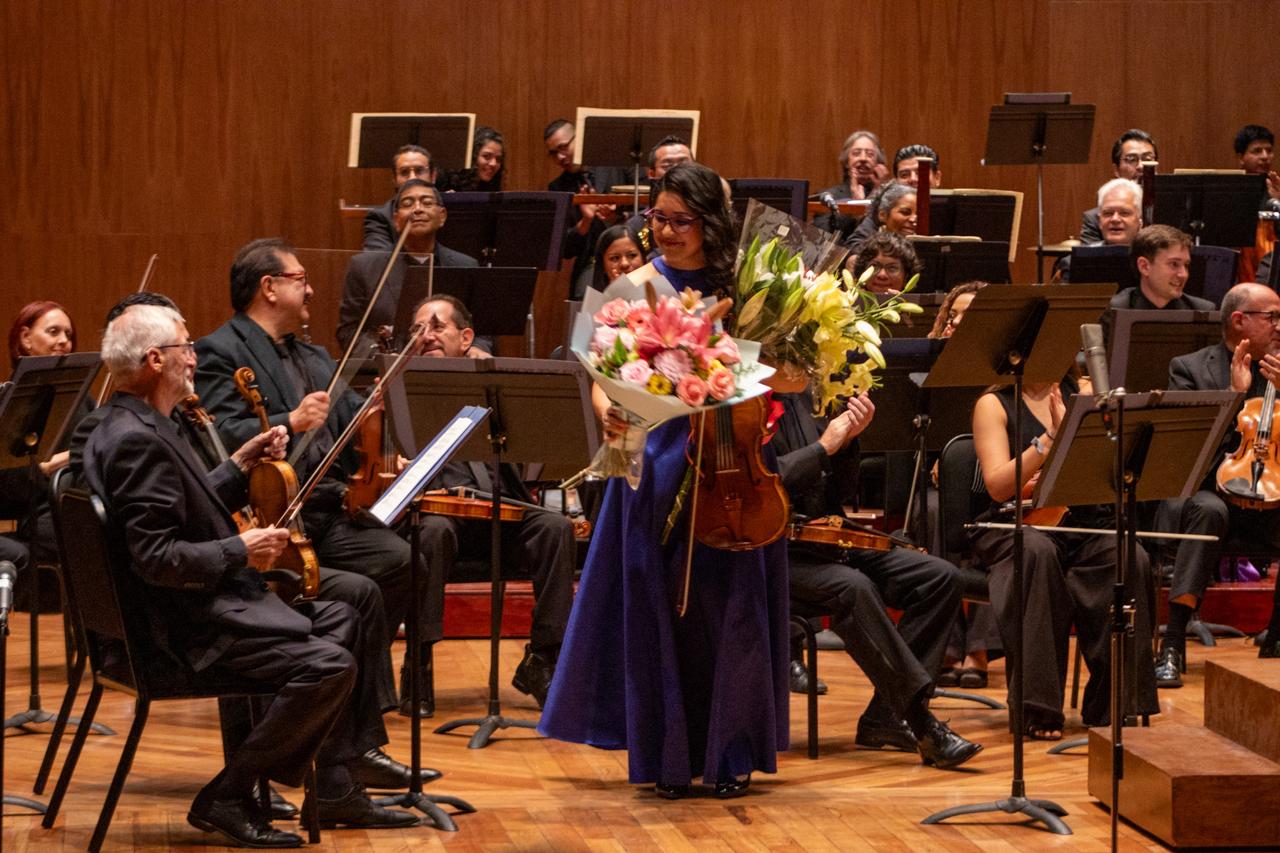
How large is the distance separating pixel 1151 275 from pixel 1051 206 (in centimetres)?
408

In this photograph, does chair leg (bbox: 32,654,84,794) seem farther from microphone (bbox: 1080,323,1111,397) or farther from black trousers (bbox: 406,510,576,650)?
microphone (bbox: 1080,323,1111,397)

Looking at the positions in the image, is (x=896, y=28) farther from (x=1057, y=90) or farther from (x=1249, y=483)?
(x=1249, y=483)

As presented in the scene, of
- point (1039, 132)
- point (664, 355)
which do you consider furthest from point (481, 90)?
point (664, 355)

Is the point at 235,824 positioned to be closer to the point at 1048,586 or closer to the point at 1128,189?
the point at 1048,586

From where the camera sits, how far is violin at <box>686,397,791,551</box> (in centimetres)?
407

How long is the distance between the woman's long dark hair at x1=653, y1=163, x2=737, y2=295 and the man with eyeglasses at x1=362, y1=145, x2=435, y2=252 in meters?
3.82

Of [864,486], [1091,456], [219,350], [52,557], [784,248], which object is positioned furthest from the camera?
Answer: [864,486]

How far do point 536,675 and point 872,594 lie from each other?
49.0 inches

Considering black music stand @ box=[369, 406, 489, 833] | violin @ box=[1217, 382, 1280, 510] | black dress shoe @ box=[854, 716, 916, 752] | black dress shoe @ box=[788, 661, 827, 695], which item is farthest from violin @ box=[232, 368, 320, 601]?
violin @ box=[1217, 382, 1280, 510]

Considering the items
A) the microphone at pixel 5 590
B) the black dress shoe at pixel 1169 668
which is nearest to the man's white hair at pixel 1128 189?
the black dress shoe at pixel 1169 668

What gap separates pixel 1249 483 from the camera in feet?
19.4

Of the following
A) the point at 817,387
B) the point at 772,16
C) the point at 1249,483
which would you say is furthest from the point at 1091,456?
the point at 772,16

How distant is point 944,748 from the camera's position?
4742mm

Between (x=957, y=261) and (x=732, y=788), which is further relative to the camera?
(x=957, y=261)
